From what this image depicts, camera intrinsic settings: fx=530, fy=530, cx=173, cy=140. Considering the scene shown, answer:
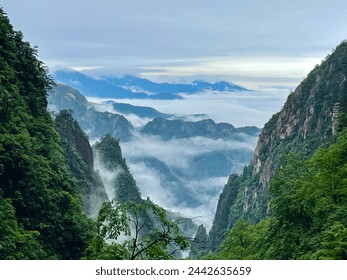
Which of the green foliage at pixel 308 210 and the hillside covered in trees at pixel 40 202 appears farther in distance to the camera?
the green foliage at pixel 308 210

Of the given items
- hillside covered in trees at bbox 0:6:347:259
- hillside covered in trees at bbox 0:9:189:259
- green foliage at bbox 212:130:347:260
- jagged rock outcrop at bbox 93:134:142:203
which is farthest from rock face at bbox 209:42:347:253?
green foliage at bbox 212:130:347:260

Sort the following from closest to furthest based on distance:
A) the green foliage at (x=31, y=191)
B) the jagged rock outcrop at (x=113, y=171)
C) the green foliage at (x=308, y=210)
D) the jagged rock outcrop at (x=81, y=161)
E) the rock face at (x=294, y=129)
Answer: the green foliage at (x=308, y=210)
the green foliage at (x=31, y=191)
the jagged rock outcrop at (x=81, y=161)
the rock face at (x=294, y=129)
the jagged rock outcrop at (x=113, y=171)

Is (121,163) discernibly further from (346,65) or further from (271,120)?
(346,65)

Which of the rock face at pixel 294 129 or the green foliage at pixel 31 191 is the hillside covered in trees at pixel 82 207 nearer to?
the green foliage at pixel 31 191

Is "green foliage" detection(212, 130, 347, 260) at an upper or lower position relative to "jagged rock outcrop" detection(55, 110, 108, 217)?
upper

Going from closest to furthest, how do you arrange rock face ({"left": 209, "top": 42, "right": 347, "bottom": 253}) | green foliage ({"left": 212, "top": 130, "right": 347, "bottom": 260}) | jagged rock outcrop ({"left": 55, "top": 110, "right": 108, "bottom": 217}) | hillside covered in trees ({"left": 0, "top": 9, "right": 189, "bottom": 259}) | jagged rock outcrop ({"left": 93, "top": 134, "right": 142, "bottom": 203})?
hillside covered in trees ({"left": 0, "top": 9, "right": 189, "bottom": 259})
green foliage ({"left": 212, "top": 130, "right": 347, "bottom": 260})
jagged rock outcrop ({"left": 55, "top": 110, "right": 108, "bottom": 217})
rock face ({"left": 209, "top": 42, "right": 347, "bottom": 253})
jagged rock outcrop ({"left": 93, "top": 134, "right": 142, "bottom": 203})

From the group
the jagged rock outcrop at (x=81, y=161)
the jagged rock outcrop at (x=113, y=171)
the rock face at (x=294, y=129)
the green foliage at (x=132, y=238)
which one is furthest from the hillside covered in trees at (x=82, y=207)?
the jagged rock outcrop at (x=113, y=171)

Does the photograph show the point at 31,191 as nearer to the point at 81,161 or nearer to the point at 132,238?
the point at 132,238

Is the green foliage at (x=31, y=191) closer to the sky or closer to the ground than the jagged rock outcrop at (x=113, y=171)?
closer to the sky

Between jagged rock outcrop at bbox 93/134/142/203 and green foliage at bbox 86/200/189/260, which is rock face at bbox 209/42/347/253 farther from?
green foliage at bbox 86/200/189/260
